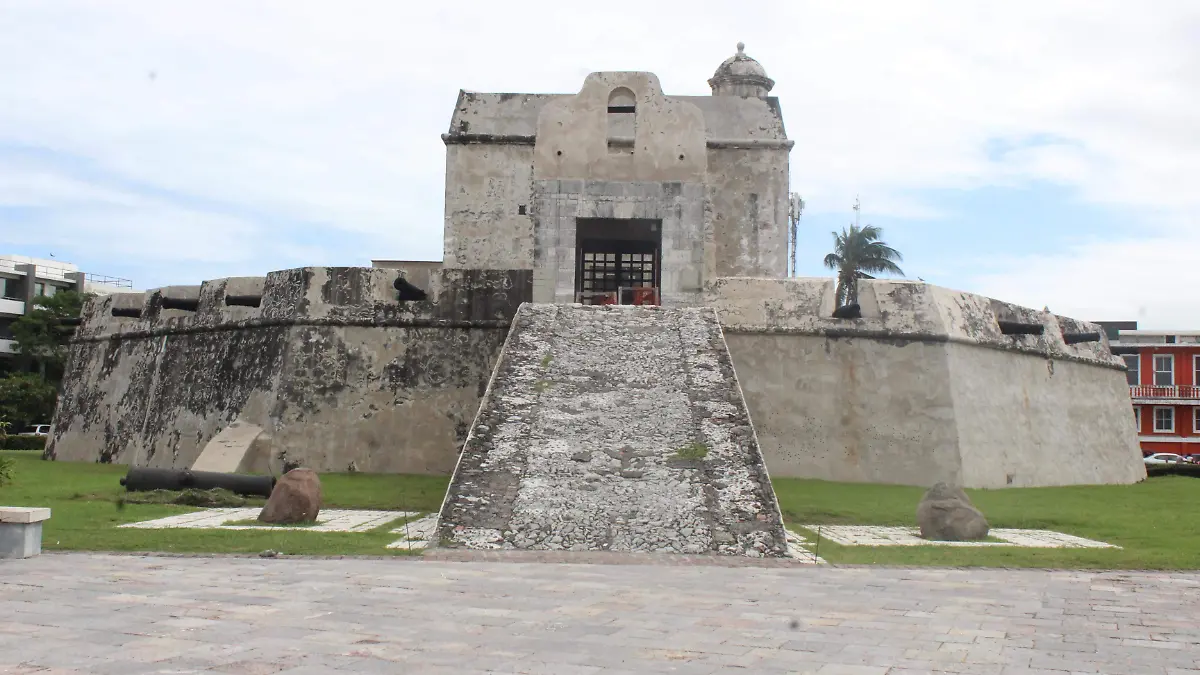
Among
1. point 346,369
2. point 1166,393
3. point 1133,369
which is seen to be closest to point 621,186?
point 346,369

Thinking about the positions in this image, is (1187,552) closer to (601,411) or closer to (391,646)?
(601,411)

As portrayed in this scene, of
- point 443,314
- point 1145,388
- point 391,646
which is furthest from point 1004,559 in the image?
point 1145,388

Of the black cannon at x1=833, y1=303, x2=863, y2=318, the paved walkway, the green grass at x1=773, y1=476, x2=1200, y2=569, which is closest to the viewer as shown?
the paved walkway

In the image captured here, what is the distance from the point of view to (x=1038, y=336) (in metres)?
18.6

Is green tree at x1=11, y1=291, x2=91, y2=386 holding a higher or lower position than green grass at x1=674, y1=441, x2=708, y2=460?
higher

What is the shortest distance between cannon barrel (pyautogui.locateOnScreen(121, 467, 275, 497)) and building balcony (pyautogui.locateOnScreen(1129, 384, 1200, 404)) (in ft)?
109

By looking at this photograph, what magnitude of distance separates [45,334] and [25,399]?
192 inches

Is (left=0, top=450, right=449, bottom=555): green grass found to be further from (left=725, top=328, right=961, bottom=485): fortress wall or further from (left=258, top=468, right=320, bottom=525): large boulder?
(left=725, top=328, right=961, bottom=485): fortress wall

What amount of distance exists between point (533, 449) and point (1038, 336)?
38.0 ft

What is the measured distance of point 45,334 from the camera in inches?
1545

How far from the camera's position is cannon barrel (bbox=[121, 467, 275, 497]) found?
12922 mm

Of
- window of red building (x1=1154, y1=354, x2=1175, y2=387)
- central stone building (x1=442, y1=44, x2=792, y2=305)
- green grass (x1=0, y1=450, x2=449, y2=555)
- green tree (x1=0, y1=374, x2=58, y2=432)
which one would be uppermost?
central stone building (x1=442, y1=44, x2=792, y2=305)

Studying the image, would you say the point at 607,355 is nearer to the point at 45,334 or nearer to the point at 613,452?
the point at 613,452

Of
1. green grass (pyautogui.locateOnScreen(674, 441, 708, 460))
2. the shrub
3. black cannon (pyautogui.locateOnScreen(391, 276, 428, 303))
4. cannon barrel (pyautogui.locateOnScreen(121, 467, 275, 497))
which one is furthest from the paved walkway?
the shrub
